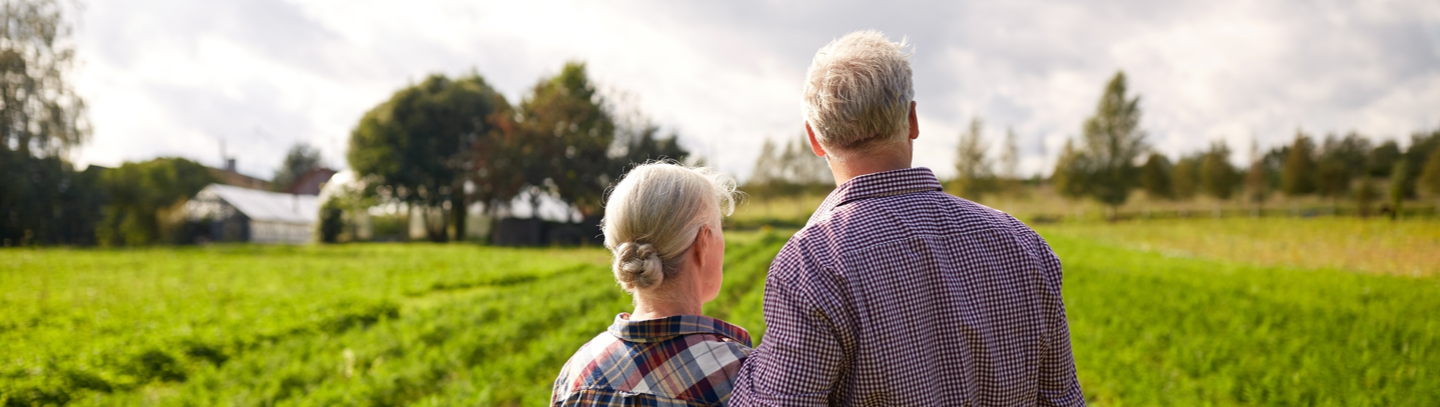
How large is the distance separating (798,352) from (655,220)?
1.70ft

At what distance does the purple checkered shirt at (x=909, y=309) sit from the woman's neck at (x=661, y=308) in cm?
32

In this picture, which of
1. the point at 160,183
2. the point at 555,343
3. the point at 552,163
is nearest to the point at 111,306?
the point at 555,343

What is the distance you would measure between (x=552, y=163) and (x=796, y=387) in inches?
1151

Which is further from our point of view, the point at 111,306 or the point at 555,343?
the point at 111,306

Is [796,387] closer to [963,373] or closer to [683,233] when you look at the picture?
[963,373]

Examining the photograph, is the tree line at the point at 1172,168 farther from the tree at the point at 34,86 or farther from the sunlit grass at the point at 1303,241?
the tree at the point at 34,86

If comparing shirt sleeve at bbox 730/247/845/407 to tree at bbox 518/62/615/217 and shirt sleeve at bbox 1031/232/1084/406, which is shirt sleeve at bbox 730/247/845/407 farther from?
tree at bbox 518/62/615/217

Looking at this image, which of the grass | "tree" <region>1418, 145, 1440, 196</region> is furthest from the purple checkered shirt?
"tree" <region>1418, 145, 1440, 196</region>

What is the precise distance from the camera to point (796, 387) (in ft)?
3.95

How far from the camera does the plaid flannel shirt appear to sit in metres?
1.59

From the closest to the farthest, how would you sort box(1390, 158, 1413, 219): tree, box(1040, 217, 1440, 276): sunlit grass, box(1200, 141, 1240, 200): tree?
box(1040, 217, 1440, 276): sunlit grass
box(1390, 158, 1413, 219): tree
box(1200, 141, 1240, 200): tree

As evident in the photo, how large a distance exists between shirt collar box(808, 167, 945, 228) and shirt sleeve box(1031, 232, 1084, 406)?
298mm

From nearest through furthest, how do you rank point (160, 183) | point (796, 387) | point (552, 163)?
point (796, 387), point (552, 163), point (160, 183)

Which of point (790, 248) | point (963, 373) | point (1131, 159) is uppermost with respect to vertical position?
point (1131, 159)
